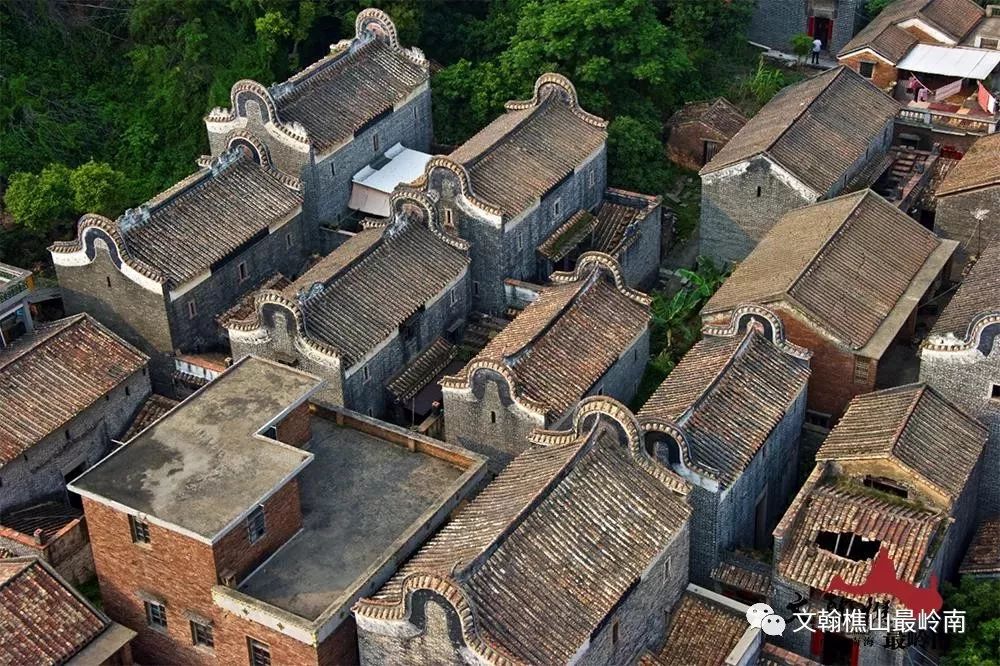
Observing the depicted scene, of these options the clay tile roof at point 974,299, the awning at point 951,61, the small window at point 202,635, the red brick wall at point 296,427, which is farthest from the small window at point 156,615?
the awning at point 951,61

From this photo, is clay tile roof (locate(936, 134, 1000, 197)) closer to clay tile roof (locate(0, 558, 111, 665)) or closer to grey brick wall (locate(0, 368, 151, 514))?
grey brick wall (locate(0, 368, 151, 514))

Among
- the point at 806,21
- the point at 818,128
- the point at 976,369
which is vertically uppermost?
the point at 818,128

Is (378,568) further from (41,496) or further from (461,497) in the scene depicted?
(41,496)

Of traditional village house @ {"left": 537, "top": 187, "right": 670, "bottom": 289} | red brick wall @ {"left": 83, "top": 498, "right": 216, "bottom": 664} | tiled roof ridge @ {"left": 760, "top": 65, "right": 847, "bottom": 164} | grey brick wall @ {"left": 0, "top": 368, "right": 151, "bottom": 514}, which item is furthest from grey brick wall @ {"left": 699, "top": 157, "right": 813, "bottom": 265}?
red brick wall @ {"left": 83, "top": 498, "right": 216, "bottom": 664}

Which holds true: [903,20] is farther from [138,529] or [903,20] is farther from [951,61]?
[138,529]

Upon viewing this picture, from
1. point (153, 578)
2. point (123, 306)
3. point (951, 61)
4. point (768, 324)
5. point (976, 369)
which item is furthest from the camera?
point (951, 61)

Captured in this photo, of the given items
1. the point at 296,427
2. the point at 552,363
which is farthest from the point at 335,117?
the point at 296,427
